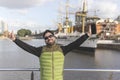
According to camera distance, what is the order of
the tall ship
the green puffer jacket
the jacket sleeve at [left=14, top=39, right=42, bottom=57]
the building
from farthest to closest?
1. the building
2. the tall ship
3. the jacket sleeve at [left=14, top=39, right=42, bottom=57]
4. the green puffer jacket

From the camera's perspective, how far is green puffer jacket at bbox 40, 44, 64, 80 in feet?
21.0

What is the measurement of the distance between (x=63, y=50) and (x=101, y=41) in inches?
3340

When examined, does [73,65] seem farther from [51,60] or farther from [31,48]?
[51,60]

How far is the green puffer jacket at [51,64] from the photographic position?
6.39m

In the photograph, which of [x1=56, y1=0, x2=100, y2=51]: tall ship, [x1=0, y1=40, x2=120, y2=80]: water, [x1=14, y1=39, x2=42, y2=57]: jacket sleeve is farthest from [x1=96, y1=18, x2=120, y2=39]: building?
[x1=14, y1=39, x2=42, y2=57]: jacket sleeve

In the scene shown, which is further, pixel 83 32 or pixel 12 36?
pixel 83 32

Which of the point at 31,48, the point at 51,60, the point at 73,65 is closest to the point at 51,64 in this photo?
the point at 51,60

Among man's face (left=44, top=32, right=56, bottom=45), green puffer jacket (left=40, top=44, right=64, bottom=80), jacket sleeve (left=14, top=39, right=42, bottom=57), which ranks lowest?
green puffer jacket (left=40, top=44, right=64, bottom=80)

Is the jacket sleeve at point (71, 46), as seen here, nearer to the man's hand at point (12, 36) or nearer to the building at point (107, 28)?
the man's hand at point (12, 36)

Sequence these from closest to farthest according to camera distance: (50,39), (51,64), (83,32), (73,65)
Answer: (51,64) < (50,39) < (73,65) < (83,32)

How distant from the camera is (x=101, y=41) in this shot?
90.9 metres

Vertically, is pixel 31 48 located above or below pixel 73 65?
above

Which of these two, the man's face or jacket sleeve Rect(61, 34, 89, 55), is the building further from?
the man's face

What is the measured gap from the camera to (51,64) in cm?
640
